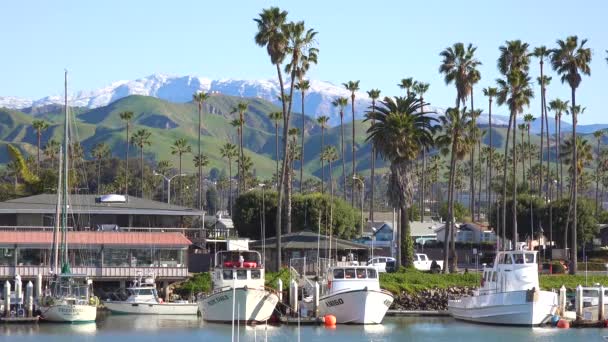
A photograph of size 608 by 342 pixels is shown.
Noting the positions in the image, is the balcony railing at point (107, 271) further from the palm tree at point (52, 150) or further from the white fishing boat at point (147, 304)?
the palm tree at point (52, 150)

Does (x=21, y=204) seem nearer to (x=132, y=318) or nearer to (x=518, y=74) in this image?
(x=132, y=318)

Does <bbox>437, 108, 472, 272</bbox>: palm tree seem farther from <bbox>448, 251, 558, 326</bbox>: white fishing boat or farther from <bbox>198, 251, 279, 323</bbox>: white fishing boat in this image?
<bbox>198, 251, 279, 323</bbox>: white fishing boat

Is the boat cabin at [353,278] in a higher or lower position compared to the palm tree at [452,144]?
lower

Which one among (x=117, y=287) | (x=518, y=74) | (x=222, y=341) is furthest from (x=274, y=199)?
(x=222, y=341)

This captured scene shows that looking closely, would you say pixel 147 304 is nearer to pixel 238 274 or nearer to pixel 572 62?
pixel 238 274

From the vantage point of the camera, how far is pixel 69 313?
227 ft

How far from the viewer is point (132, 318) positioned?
2872 inches

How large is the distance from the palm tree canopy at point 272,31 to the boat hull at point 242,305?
27.7 meters

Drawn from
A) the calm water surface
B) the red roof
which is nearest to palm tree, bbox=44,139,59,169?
the red roof

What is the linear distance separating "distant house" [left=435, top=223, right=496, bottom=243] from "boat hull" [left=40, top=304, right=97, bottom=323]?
78.8m

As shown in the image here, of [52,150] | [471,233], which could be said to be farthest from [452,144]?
Answer: [52,150]

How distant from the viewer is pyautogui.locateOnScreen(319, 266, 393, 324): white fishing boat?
67188mm

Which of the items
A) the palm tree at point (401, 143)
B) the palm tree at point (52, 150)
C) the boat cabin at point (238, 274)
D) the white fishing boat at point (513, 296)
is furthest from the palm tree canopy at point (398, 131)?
the palm tree at point (52, 150)

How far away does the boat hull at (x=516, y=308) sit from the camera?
225ft
